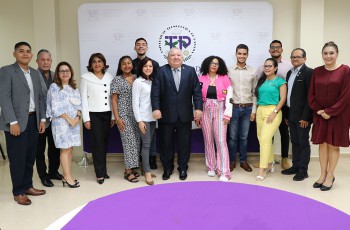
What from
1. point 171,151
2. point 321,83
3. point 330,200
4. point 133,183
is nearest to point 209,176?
point 171,151

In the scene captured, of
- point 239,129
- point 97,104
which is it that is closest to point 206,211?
point 97,104

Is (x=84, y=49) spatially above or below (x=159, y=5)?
below

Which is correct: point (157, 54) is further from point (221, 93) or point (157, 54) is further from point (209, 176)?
point (209, 176)

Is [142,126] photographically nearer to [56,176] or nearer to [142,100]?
[142,100]

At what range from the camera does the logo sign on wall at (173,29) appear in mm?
5539

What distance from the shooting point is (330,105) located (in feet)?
13.6

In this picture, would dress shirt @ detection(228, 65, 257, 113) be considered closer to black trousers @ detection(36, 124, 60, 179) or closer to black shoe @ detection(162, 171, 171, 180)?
black shoe @ detection(162, 171, 171, 180)

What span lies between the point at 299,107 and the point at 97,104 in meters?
2.49

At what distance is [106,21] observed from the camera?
557 centimetres

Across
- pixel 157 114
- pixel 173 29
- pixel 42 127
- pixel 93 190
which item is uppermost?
pixel 173 29

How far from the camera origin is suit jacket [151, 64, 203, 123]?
4.49 m

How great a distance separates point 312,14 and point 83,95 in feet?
11.6

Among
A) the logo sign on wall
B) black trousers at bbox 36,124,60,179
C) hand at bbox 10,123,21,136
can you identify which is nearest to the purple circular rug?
hand at bbox 10,123,21,136

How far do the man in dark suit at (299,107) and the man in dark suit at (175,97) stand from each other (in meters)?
1.16
